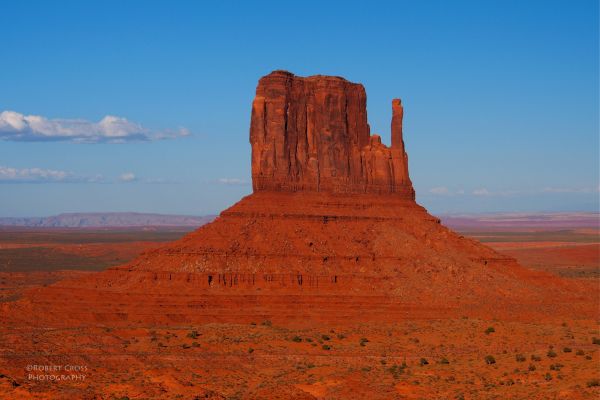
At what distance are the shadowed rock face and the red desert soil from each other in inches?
5.1

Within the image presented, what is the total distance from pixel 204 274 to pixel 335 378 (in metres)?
31.3

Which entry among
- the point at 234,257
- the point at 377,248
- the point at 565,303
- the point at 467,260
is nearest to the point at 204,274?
the point at 234,257

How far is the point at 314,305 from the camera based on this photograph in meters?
78.6

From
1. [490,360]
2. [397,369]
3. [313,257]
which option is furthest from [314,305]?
[490,360]

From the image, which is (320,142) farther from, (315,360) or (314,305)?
(315,360)

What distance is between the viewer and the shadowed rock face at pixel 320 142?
301 feet

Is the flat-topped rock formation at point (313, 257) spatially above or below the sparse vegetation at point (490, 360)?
above

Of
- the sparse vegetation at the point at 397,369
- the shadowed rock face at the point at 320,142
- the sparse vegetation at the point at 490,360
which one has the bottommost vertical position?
the sparse vegetation at the point at 397,369

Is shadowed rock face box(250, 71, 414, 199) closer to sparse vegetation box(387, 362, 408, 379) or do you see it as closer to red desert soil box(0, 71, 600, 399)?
red desert soil box(0, 71, 600, 399)

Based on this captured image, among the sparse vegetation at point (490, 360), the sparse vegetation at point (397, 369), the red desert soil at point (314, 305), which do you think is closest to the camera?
the red desert soil at point (314, 305)

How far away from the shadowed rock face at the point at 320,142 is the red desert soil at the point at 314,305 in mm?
129

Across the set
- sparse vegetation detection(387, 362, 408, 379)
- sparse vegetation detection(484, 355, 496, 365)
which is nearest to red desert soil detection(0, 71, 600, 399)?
sparse vegetation detection(484, 355, 496, 365)

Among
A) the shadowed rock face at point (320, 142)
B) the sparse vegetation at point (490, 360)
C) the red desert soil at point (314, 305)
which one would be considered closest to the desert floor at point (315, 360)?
the sparse vegetation at point (490, 360)

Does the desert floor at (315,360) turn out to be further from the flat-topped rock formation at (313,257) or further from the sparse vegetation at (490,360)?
the flat-topped rock formation at (313,257)
